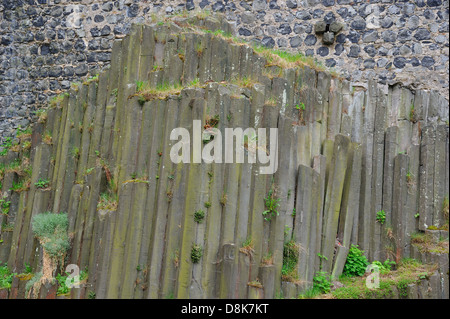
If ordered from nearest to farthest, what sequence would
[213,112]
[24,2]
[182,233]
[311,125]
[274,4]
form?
[182,233], [213,112], [311,125], [274,4], [24,2]

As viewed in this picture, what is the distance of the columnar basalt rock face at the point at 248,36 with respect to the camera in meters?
15.7

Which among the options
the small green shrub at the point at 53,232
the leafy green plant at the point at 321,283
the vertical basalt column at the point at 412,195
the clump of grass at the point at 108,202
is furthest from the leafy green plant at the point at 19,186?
the vertical basalt column at the point at 412,195

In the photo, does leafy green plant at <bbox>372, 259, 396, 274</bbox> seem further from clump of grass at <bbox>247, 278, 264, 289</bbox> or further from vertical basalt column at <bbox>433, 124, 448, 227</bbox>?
clump of grass at <bbox>247, 278, 264, 289</bbox>

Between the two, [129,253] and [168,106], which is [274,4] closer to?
[168,106]

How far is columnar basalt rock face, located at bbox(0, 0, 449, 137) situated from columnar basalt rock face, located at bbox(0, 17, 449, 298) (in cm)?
198

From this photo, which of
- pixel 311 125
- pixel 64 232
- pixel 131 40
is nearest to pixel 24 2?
pixel 131 40

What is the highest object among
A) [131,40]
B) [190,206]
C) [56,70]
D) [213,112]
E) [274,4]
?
[274,4]

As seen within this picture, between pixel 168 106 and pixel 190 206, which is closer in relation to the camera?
pixel 190 206

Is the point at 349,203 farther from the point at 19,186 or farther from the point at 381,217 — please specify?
the point at 19,186

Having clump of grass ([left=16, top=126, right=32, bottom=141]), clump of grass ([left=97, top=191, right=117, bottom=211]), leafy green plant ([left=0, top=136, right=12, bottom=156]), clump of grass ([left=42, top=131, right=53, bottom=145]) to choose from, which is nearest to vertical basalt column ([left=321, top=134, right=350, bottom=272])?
clump of grass ([left=97, top=191, right=117, bottom=211])

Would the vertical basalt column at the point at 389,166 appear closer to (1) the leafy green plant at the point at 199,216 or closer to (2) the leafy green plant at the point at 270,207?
(2) the leafy green plant at the point at 270,207

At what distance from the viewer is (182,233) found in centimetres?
1070

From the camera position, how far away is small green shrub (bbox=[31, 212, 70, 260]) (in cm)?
1238

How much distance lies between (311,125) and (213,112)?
2063mm
